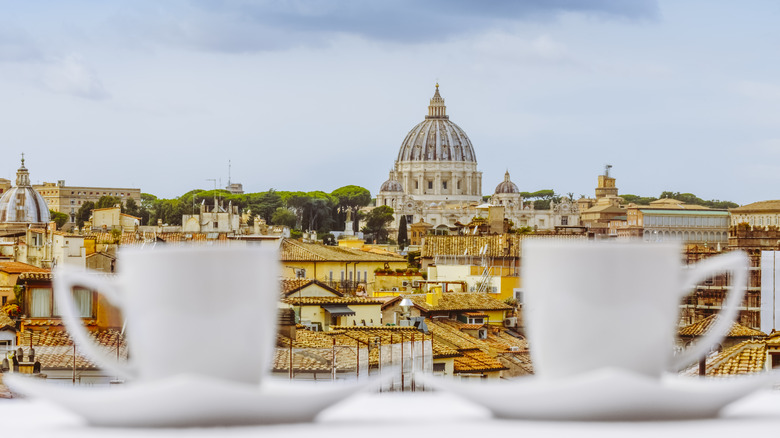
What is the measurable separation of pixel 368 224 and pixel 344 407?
389ft

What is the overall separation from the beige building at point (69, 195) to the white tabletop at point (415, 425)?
117 metres

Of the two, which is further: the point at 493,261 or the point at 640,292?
the point at 493,261

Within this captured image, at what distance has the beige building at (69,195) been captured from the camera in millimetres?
118750

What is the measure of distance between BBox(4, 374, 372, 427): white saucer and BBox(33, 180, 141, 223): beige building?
11666cm

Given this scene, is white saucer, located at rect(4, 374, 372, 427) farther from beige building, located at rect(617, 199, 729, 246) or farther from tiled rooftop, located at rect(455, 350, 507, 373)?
beige building, located at rect(617, 199, 729, 246)

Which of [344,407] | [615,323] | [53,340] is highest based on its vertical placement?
[615,323]

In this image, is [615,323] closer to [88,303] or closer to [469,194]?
[88,303]

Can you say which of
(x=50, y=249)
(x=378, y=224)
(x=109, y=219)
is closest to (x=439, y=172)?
(x=378, y=224)

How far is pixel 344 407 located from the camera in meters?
1.92

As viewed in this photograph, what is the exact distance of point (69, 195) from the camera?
122 meters

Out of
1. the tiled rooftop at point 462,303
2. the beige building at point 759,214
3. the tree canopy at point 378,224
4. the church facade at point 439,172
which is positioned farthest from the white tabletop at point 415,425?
the church facade at point 439,172

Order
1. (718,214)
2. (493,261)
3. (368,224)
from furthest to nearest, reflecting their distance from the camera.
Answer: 1. (368,224)
2. (718,214)
3. (493,261)

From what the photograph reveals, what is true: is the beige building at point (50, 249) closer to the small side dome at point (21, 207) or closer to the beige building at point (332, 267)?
the beige building at point (332, 267)

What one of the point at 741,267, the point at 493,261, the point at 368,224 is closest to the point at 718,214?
the point at 368,224
